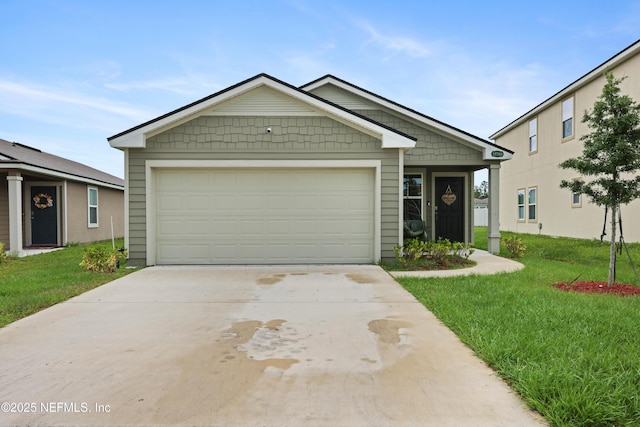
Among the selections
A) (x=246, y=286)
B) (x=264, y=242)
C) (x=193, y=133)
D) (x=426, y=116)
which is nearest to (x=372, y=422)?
(x=246, y=286)

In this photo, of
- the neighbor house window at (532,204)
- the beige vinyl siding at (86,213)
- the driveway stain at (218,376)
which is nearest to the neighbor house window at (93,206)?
the beige vinyl siding at (86,213)

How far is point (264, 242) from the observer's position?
911cm

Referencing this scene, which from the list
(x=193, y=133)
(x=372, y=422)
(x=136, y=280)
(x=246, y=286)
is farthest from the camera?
(x=193, y=133)

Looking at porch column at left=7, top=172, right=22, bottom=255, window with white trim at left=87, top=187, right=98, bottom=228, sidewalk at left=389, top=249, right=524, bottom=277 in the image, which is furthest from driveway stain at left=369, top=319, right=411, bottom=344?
window with white trim at left=87, top=187, right=98, bottom=228

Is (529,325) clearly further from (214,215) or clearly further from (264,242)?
(214,215)

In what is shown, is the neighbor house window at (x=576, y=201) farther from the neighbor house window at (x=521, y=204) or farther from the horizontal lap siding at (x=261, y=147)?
the horizontal lap siding at (x=261, y=147)

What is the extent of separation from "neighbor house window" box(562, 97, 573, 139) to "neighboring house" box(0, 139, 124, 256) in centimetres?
1827

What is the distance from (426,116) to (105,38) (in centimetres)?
1076

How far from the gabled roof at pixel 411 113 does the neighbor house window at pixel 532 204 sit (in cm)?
960

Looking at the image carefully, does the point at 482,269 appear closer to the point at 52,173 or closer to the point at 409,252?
the point at 409,252

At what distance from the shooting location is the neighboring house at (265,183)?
8.80 meters

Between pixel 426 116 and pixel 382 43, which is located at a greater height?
pixel 382 43

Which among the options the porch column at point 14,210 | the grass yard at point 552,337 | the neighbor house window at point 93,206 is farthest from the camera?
the neighbor house window at point 93,206

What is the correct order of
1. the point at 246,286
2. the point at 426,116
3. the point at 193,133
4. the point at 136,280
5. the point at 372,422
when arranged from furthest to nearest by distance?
the point at 426,116 < the point at 193,133 < the point at 136,280 < the point at 246,286 < the point at 372,422
